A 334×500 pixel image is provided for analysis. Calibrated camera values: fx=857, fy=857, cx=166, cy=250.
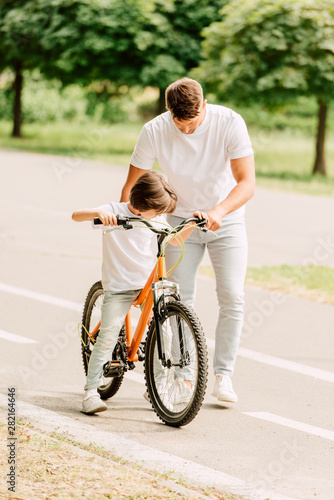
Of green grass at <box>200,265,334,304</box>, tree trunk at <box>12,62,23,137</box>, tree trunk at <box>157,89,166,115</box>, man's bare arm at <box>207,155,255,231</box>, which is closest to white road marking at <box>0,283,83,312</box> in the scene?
green grass at <box>200,265,334,304</box>

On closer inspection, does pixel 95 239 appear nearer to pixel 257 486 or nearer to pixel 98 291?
pixel 98 291

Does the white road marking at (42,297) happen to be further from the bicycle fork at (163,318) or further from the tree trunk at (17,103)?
the tree trunk at (17,103)

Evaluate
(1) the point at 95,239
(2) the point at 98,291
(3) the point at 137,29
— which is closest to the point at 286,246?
(1) the point at 95,239

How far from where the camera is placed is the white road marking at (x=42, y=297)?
740 cm

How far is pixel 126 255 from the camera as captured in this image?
459cm

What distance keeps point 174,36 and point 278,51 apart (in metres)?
5.79

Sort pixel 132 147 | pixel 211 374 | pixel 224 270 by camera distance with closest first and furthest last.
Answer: pixel 224 270 < pixel 211 374 < pixel 132 147

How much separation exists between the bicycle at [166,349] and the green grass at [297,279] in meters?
3.44

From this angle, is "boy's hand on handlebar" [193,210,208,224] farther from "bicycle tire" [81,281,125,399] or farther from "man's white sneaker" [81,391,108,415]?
"man's white sneaker" [81,391,108,415]

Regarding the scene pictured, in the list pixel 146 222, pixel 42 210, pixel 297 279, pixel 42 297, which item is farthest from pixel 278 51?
pixel 146 222

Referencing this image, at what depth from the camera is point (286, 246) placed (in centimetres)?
1113

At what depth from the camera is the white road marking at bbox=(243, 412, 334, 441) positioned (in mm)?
4636

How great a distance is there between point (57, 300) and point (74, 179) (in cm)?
1066

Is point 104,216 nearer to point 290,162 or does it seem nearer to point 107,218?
point 107,218
